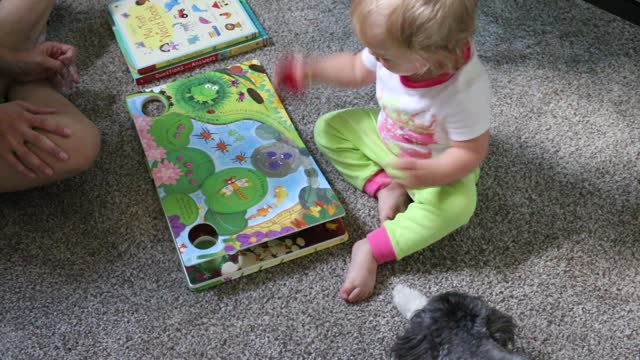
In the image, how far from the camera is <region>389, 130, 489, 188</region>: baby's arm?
0.73 metres

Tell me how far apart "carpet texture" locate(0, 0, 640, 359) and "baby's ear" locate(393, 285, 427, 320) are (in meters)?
0.02

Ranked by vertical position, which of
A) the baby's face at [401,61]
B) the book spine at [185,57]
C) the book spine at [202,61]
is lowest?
the book spine at [202,61]

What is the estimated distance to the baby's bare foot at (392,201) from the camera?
85 cm

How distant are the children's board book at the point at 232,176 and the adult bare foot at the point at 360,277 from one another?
0.05m

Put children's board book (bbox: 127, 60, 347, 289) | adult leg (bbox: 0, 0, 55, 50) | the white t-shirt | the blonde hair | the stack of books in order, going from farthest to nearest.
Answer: the stack of books < adult leg (bbox: 0, 0, 55, 50) < children's board book (bbox: 127, 60, 347, 289) < the white t-shirt < the blonde hair

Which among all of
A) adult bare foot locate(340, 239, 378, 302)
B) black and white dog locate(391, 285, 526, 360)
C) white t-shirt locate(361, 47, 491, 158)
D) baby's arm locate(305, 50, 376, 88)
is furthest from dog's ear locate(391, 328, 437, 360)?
baby's arm locate(305, 50, 376, 88)

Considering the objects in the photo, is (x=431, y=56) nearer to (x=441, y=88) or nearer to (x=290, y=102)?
(x=441, y=88)

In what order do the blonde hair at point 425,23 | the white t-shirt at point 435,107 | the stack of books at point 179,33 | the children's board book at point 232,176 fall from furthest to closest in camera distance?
1. the stack of books at point 179,33
2. the children's board book at point 232,176
3. the white t-shirt at point 435,107
4. the blonde hair at point 425,23

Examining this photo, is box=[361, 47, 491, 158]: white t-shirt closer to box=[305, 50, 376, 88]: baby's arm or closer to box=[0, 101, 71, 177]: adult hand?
box=[305, 50, 376, 88]: baby's arm

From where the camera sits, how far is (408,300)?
2.51ft

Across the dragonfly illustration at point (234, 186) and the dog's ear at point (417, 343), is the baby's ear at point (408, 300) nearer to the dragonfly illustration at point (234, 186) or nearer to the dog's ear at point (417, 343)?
the dog's ear at point (417, 343)

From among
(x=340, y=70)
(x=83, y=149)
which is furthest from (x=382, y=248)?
(x=83, y=149)

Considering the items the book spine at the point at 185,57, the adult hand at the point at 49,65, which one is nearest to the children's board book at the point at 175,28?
the book spine at the point at 185,57

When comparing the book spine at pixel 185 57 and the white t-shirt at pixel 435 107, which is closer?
the white t-shirt at pixel 435 107
